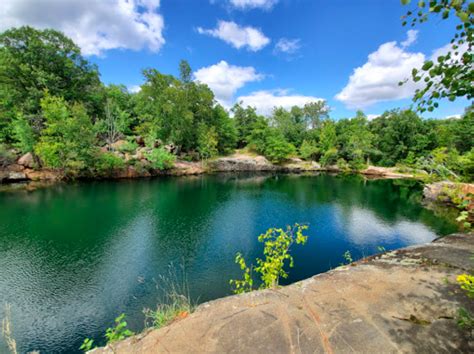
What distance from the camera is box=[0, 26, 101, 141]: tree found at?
27.5 metres

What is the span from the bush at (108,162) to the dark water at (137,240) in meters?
4.50

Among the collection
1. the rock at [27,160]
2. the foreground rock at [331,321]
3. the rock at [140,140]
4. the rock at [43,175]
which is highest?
the rock at [140,140]

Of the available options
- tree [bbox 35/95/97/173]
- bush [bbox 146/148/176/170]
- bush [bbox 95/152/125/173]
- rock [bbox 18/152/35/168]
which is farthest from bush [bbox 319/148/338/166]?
rock [bbox 18/152/35/168]

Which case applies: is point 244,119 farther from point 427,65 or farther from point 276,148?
point 427,65

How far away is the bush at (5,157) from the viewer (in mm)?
24584

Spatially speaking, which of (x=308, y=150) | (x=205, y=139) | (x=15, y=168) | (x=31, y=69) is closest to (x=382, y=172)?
(x=308, y=150)

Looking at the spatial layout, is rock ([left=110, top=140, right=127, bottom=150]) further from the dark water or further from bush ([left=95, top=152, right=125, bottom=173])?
the dark water

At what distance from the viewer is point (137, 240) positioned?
12.2 metres

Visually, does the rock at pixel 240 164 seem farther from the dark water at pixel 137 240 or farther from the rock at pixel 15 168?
the rock at pixel 15 168

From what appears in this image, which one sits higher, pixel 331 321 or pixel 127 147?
pixel 127 147

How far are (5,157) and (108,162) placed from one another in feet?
33.0

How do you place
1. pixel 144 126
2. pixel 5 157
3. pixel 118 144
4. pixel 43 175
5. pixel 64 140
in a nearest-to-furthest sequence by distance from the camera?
pixel 5 157, pixel 64 140, pixel 43 175, pixel 118 144, pixel 144 126

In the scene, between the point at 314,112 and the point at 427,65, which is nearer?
the point at 427,65

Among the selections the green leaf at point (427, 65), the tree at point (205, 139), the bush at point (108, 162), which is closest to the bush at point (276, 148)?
the tree at point (205, 139)
